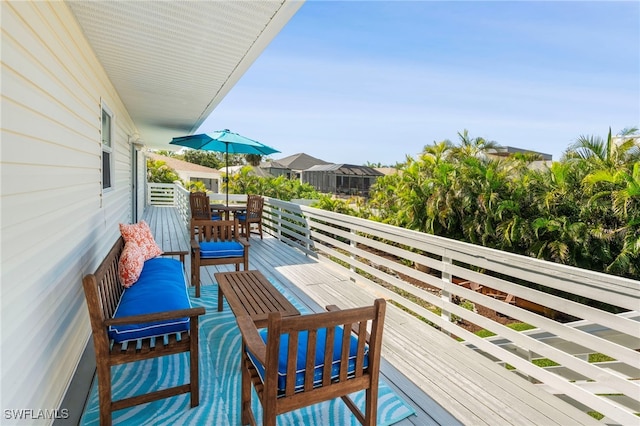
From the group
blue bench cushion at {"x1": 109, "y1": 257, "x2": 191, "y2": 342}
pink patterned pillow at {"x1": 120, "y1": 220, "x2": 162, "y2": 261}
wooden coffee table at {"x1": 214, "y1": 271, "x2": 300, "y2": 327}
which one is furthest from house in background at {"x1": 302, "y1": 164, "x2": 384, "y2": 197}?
blue bench cushion at {"x1": 109, "y1": 257, "x2": 191, "y2": 342}

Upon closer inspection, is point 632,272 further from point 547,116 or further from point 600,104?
point 547,116

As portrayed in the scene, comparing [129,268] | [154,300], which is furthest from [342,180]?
[154,300]

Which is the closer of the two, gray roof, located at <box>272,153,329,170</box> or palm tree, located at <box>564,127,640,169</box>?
palm tree, located at <box>564,127,640,169</box>

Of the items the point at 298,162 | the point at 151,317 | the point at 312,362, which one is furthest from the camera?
the point at 298,162

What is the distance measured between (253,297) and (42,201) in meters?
1.57

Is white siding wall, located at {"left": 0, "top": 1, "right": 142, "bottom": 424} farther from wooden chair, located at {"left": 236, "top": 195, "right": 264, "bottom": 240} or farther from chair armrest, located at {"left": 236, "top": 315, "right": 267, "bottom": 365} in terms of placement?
wooden chair, located at {"left": 236, "top": 195, "right": 264, "bottom": 240}

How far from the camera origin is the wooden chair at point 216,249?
4289 millimetres

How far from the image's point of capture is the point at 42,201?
6.43 feet

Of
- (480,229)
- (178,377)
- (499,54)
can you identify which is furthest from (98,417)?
(499,54)

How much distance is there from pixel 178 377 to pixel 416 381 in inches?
68.2

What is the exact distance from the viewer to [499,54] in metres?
17.3

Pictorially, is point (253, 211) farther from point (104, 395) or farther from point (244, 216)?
point (104, 395)

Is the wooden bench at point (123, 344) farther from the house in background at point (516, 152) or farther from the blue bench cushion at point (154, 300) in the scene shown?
the house in background at point (516, 152)

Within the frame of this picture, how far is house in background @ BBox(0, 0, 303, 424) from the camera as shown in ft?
5.21
